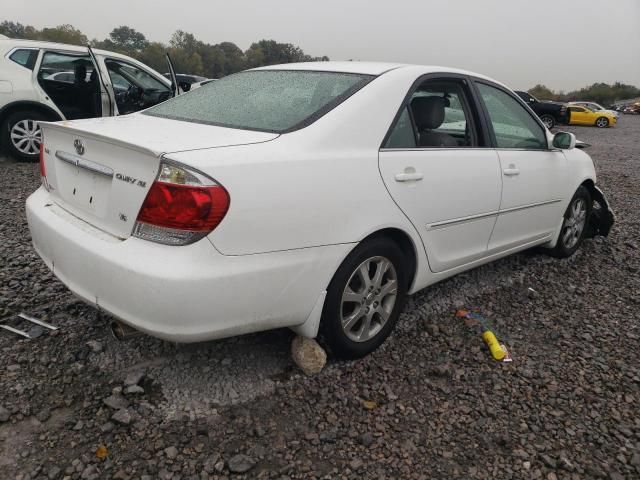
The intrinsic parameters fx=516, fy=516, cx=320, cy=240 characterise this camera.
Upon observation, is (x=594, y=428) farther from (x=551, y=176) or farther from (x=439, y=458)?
(x=551, y=176)

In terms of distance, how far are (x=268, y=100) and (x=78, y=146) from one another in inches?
37.4

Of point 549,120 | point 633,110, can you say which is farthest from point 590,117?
point 633,110

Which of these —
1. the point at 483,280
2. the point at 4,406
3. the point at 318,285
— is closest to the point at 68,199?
the point at 4,406

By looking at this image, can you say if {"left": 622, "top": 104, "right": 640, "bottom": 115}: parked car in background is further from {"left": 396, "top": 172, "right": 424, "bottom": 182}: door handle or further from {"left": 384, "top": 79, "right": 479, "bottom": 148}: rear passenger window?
{"left": 396, "top": 172, "right": 424, "bottom": 182}: door handle

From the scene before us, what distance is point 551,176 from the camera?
3875 mm

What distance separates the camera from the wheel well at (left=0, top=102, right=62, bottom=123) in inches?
265

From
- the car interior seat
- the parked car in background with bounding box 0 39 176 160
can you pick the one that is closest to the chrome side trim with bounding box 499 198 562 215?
the car interior seat

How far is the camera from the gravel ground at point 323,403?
2051mm

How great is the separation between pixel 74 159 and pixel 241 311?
110 cm

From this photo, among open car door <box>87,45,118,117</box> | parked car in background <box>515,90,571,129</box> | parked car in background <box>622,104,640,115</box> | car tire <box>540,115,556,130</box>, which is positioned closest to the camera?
open car door <box>87,45,118,117</box>

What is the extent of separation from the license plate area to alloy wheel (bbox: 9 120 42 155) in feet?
16.9

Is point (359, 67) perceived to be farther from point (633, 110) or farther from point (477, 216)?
point (633, 110)

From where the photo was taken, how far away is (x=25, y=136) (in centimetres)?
698

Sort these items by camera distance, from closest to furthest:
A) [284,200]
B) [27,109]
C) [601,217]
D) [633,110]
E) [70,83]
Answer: [284,200] < [601,217] < [27,109] < [70,83] < [633,110]
